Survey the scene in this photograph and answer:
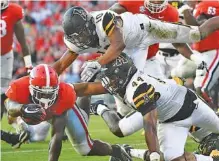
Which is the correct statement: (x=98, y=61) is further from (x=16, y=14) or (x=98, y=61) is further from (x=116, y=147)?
(x=16, y=14)

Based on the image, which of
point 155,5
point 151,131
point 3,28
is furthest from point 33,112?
point 3,28

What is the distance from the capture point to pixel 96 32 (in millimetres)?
5188

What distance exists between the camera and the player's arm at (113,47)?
197 inches

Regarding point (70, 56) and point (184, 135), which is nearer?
point (184, 135)

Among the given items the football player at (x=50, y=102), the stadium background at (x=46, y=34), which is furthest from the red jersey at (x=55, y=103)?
the stadium background at (x=46, y=34)

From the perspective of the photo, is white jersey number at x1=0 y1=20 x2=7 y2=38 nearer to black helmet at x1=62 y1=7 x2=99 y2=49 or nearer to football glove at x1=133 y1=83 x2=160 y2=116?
black helmet at x1=62 y1=7 x2=99 y2=49

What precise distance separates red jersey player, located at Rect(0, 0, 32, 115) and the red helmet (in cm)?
282

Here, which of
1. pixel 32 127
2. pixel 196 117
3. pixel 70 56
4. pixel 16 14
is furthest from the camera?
pixel 16 14

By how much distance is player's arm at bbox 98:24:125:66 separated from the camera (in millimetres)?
5016

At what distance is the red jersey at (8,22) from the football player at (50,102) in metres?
2.74

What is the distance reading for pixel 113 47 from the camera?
16.8 feet

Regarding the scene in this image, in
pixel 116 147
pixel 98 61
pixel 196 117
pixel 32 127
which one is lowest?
pixel 32 127

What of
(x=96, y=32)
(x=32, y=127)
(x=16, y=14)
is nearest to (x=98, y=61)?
(x=96, y=32)

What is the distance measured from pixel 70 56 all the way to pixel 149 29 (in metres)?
0.71
